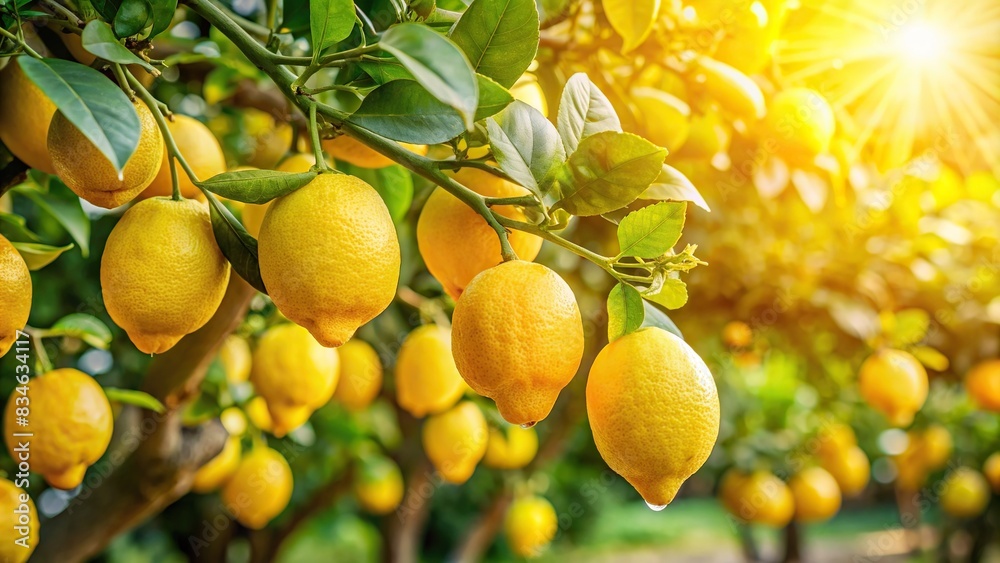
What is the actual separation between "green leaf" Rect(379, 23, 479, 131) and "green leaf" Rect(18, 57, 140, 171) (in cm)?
14

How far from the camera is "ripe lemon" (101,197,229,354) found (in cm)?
44

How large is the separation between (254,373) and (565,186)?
0.63 metres

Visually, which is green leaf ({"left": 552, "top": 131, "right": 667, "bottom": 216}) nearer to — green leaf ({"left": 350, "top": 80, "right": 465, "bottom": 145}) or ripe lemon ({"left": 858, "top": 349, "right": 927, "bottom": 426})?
green leaf ({"left": 350, "top": 80, "right": 465, "bottom": 145})

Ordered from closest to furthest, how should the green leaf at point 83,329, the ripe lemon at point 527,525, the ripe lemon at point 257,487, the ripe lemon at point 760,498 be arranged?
1. the green leaf at point 83,329
2. the ripe lemon at point 257,487
3. the ripe lemon at point 527,525
4. the ripe lemon at point 760,498

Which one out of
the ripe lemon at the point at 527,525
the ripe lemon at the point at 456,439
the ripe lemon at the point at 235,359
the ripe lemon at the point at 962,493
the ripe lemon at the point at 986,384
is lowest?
the ripe lemon at the point at 962,493

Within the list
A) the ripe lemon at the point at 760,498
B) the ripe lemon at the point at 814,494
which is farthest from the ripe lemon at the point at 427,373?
the ripe lemon at the point at 814,494

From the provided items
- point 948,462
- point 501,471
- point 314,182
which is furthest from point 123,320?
point 948,462

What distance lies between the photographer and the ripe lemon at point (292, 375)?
86cm

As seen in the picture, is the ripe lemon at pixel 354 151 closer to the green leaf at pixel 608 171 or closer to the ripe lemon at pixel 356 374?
the green leaf at pixel 608 171

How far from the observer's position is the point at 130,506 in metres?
0.92

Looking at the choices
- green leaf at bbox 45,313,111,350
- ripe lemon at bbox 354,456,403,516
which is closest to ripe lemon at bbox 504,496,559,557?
ripe lemon at bbox 354,456,403,516

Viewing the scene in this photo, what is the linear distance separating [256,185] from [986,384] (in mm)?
1753

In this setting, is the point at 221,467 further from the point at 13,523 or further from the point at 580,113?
the point at 580,113

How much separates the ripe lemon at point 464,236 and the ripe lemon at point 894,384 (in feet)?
3.51
